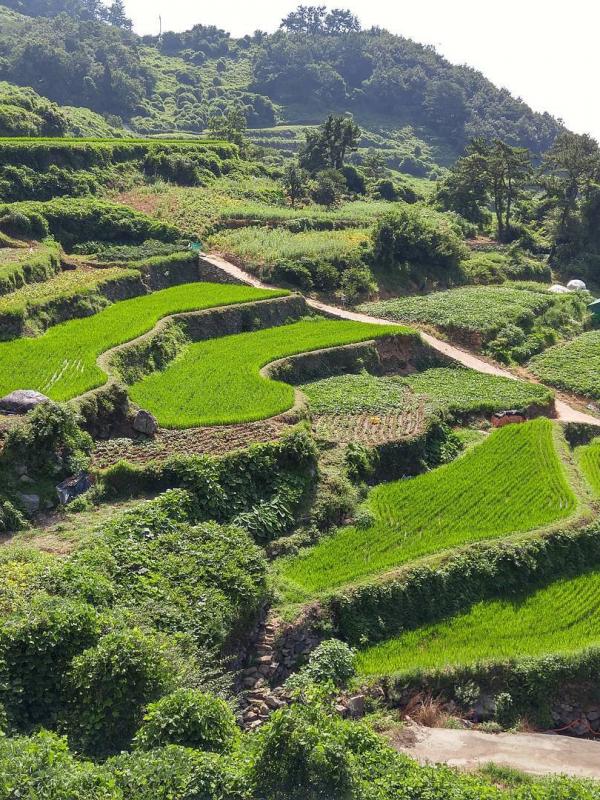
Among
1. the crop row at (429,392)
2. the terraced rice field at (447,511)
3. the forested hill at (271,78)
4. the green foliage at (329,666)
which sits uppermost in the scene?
the forested hill at (271,78)

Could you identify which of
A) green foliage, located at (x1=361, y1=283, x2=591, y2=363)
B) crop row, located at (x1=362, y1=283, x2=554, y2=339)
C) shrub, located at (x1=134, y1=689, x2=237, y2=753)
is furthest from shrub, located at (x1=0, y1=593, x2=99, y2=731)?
crop row, located at (x1=362, y1=283, x2=554, y2=339)

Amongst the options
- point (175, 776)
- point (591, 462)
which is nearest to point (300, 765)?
point (175, 776)

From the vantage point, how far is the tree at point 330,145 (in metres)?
64.4

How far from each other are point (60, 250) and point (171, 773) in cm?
3208

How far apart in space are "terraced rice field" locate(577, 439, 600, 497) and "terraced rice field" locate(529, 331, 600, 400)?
5.97 m

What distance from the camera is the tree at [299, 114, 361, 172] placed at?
64438 mm

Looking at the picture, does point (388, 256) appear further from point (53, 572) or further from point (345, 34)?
point (345, 34)

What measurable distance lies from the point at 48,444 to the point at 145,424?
324 cm

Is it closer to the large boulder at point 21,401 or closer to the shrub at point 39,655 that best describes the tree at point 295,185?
the large boulder at point 21,401

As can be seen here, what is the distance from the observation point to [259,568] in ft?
57.5

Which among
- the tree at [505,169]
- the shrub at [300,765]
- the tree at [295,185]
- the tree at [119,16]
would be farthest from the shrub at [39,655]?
the tree at [119,16]

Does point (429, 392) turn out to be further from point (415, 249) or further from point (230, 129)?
point (230, 129)

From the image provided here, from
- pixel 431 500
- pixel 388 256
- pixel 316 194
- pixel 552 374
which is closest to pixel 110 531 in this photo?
pixel 431 500

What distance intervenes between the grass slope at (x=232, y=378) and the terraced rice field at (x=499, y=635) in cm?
859
